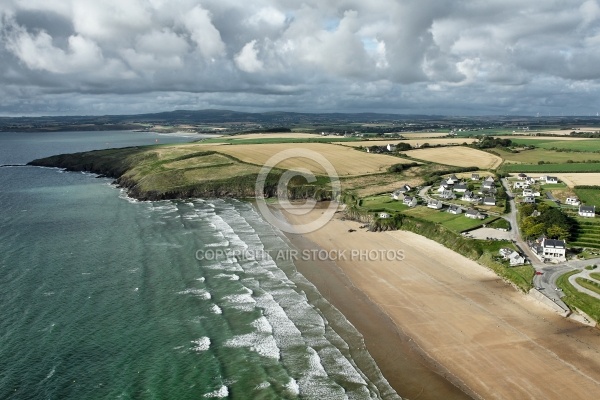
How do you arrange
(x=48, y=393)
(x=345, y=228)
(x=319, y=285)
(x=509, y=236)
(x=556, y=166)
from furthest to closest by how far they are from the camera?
(x=556, y=166) → (x=345, y=228) → (x=509, y=236) → (x=319, y=285) → (x=48, y=393)

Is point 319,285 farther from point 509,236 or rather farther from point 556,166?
point 556,166

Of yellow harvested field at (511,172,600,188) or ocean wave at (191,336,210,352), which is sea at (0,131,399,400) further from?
yellow harvested field at (511,172,600,188)

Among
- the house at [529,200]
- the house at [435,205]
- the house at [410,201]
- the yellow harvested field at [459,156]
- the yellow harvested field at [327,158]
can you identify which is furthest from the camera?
the yellow harvested field at [459,156]

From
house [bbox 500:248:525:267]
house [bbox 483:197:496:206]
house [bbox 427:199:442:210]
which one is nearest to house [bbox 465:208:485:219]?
house [bbox 427:199:442:210]

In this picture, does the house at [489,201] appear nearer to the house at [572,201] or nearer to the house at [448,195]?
the house at [448,195]

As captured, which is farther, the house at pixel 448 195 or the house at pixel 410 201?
the house at pixel 448 195

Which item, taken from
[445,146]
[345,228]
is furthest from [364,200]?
[445,146]

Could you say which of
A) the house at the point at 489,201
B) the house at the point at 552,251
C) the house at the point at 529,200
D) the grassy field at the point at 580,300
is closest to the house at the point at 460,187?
the house at the point at 489,201
